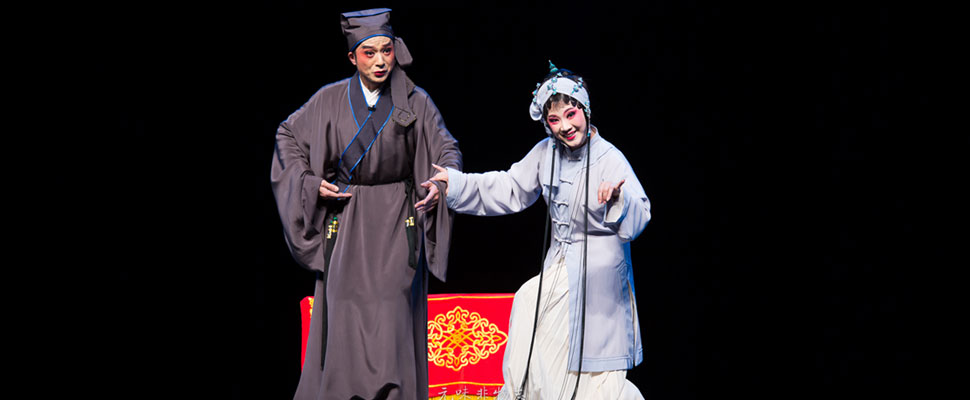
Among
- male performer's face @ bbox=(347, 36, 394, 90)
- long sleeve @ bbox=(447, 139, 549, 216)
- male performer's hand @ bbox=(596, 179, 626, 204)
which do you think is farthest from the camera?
male performer's face @ bbox=(347, 36, 394, 90)

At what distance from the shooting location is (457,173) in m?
3.44

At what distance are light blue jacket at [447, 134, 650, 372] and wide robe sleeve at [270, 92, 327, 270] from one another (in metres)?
0.54

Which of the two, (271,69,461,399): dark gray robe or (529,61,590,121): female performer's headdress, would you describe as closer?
(529,61,590,121): female performer's headdress

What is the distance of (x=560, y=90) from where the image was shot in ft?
10.6

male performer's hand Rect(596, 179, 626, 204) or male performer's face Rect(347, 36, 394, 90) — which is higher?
male performer's face Rect(347, 36, 394, 90)

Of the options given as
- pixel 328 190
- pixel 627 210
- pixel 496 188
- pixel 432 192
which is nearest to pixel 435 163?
pixel 432 192

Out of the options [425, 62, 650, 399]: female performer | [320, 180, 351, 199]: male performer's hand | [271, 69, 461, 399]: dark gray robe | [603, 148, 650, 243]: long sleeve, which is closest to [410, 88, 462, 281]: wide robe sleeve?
[271, 69, 461, 399]: dark gray robe

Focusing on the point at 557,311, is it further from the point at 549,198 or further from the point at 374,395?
the point at 374,395

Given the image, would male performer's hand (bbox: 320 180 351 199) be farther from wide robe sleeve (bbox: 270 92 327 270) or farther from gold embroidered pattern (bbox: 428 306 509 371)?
gold embroidered pattern (bbox: 428 306 509 371)

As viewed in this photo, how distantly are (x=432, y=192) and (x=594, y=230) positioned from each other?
0.60 meters

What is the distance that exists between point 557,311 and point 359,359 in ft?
2.53

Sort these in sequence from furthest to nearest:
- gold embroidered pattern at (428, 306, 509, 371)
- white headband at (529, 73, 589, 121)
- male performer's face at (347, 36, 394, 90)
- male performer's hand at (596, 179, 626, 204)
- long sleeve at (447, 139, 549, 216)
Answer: gold embroidered pattern at (428, 306, 509, 371) < male performer's face at (347, 36, 394, 90) < long sleeve at (447, 139, 549, 216) < white headband at (529, 73, 589, 121) < male performer's hand at (596, 179, 626, 204)

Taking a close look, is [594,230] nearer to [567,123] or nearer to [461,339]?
[567,123]

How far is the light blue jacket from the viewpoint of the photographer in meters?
3.24
